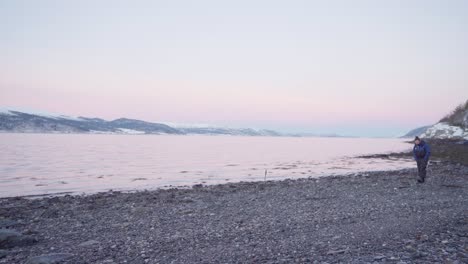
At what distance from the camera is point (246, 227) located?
1110cm

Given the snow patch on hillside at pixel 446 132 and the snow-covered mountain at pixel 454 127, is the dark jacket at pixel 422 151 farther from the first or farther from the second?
the snow patch on hillside at pixel 446 132

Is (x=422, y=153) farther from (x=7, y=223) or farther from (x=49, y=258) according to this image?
(x=7, y=223)

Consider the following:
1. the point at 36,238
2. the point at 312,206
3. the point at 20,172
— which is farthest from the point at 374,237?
the point at 20,172

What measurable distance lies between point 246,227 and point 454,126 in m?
62.8

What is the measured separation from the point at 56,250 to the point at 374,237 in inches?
343

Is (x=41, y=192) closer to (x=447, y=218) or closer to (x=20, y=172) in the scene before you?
(x=20, y=172)

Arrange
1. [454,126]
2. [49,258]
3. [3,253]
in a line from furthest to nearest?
[454,126]
[3,253]
[49,258]

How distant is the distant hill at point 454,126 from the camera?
186ft

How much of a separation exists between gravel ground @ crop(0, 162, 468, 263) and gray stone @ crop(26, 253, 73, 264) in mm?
22

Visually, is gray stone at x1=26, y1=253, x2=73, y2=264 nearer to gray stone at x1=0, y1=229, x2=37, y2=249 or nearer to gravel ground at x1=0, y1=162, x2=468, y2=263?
gravel ground at x1=0, y1=162, x2=468, y2=263

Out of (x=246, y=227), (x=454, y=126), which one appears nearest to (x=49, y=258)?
(x=246, y=227)

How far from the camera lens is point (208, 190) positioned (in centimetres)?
2158

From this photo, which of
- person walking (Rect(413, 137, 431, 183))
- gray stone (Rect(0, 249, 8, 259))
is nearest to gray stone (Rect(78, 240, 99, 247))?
gray stone (Rect(0, 249, 8, 259))

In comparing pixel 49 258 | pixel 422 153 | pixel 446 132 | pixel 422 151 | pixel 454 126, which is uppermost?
pixel 454 126
